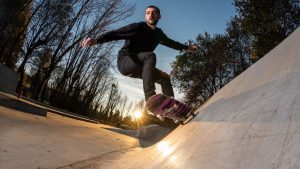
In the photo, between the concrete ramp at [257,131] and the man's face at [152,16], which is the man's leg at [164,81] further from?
the concrete ramp at [257,131]

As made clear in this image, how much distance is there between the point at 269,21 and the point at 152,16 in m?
12.4

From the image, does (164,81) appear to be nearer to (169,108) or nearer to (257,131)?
(169,108)

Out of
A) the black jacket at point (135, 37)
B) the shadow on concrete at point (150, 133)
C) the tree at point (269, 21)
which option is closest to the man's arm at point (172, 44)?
the black jacket at point (135, 37)

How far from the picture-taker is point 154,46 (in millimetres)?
4590

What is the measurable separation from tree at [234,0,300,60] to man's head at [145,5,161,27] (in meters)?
11.9

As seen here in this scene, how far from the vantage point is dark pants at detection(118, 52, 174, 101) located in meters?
3.86

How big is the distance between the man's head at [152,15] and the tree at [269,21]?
1195 cm

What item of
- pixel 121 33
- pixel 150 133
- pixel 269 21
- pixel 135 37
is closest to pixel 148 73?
pixel 135 37

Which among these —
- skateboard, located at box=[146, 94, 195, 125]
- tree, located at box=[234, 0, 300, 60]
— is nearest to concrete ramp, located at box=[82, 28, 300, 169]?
skateboard, located at box=[146, 94, 195, 125]

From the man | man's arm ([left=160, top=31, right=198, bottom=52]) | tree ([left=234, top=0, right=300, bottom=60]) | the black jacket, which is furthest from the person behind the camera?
tree ([left=234, top=0, right=300, bottom=60])

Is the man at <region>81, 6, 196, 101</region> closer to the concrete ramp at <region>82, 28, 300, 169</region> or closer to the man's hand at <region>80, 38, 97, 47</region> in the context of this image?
the man's hand at <region>80, 38, 97, 47</region>

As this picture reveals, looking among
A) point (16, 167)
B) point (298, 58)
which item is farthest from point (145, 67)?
point (298, 58)

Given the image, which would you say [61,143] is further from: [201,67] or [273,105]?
[201,67]

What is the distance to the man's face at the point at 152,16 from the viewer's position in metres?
4.46
